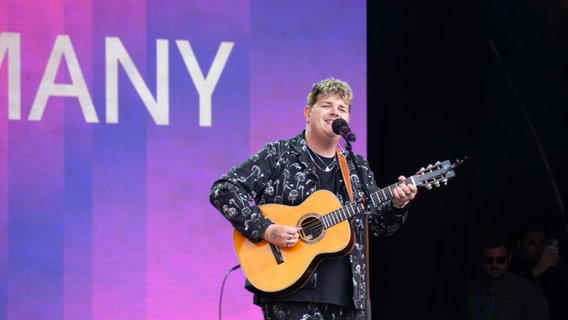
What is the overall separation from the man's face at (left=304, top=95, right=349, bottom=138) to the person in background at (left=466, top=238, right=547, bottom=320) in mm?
2557

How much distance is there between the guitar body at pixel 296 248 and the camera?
3.93 meters

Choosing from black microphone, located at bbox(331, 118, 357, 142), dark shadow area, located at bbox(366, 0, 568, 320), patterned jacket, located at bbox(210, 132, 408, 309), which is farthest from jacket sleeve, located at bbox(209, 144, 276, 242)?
dark shadow area, located at bbox(366, 0, 568, 320)

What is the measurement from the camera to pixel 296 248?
4.01 m

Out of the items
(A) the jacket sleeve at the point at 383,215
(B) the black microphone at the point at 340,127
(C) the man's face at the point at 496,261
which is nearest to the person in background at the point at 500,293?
(C) the man's face at the point at 496,261

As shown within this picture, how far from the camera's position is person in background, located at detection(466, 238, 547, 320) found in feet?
19.7

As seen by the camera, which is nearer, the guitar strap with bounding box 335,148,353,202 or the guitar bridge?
the guitar bridge

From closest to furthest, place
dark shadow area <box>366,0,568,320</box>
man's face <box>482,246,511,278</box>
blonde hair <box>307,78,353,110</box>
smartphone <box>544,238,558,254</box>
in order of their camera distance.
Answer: blonde hair <box>307,78,353,110</box> → dark shadow area <box>366,0,568,320</box> → man's face <box>482,246,511,278</box> → smartphone <box>544,238,558,254</box>

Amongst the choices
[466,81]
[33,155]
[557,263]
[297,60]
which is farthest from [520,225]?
[33,155]

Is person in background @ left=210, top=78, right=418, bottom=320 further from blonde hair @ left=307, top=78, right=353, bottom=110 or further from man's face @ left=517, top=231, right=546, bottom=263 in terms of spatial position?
man's face @ left=517, top=231, right=546, bottom=263

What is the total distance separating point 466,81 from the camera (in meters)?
6.10

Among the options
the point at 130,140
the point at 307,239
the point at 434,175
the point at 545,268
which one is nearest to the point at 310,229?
the point at 307,239

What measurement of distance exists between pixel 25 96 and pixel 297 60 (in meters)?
1.73

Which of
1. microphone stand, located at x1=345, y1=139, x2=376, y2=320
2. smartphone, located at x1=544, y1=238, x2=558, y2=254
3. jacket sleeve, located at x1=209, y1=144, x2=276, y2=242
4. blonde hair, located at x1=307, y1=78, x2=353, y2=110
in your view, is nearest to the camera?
microphone stand, located at x1=345, y1=139, x2=376, y2=320

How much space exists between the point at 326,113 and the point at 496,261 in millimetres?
2651
